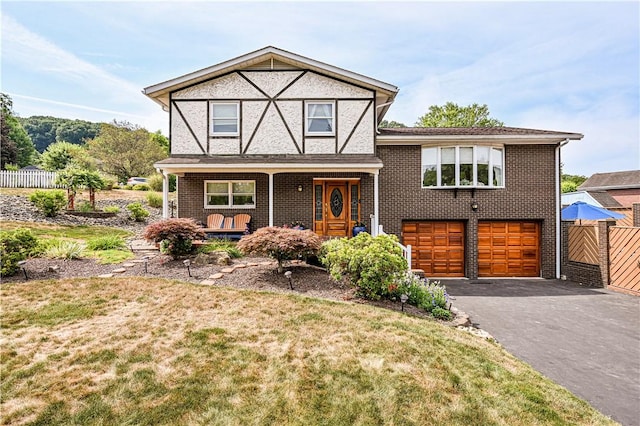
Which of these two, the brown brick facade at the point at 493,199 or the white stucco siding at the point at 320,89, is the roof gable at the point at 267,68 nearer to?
the white stucco siding at the point at 320,89

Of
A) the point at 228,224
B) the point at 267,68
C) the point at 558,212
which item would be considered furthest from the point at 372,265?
the point at 558,212

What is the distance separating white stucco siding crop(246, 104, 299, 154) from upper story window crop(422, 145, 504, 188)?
19.2 feet

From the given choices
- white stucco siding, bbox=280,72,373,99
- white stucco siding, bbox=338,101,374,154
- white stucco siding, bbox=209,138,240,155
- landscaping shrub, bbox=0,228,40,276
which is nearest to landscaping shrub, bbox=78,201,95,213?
white stucco siding, bbox=209,138,240,155

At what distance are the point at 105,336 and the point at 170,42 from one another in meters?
9.06

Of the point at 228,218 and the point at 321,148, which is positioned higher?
the point at 321,148

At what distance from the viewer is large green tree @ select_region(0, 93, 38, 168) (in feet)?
48.9

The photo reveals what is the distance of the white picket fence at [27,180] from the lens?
19.4 metres

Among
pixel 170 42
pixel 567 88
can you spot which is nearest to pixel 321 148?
pixel 170 42

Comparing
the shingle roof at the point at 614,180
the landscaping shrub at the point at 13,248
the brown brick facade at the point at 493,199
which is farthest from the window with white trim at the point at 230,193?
the shingle roof at the point at 614,180

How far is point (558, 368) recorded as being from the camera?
5145mm

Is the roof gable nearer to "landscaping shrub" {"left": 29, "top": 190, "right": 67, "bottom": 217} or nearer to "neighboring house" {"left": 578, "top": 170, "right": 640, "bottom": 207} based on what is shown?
"landscaping shrub" {"left": 29, "top": 190, "right": 67, "bottom": 217}

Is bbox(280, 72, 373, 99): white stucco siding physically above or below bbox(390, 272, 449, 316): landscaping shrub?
above

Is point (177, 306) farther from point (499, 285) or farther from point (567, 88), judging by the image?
point (567, 88)

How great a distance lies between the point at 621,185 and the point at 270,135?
3679cm
